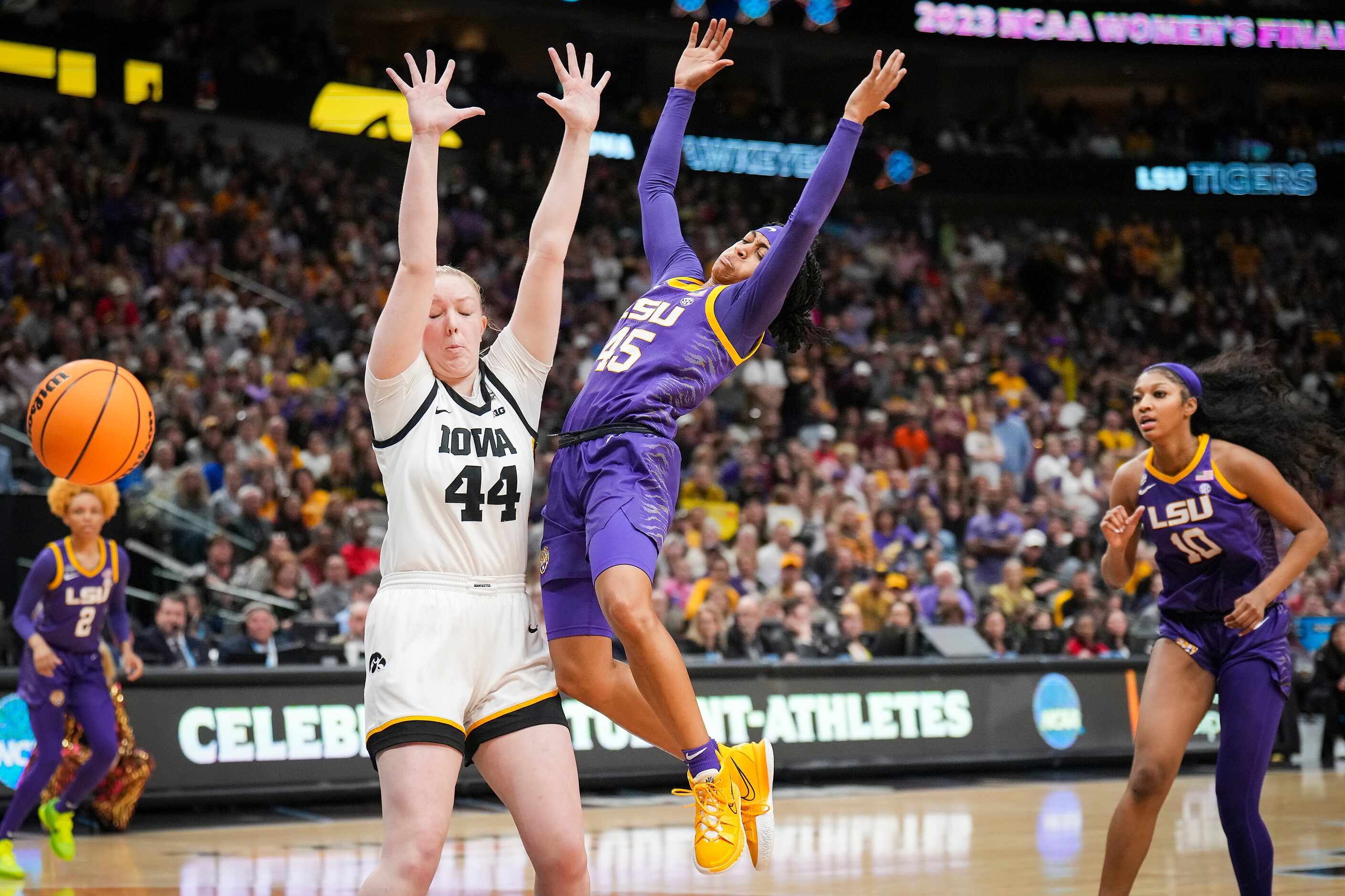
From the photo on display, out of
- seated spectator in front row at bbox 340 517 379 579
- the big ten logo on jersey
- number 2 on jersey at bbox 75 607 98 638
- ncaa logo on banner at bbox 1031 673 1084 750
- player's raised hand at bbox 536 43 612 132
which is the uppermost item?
player's raised hand at bbox 536 43 612 132

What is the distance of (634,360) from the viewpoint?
16.4ft

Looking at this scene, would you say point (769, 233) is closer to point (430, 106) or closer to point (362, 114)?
point (430, 106)

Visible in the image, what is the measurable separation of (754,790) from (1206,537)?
7.64 feet

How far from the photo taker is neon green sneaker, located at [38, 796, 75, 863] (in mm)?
8602

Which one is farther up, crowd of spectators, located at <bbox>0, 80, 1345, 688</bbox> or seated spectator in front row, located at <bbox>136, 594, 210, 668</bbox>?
crowd of spectators, located at <bbox>0, 80, 1345, 688</bbox>

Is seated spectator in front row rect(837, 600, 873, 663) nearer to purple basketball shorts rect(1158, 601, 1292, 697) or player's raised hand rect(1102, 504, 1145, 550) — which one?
player's raised hand rect(1102, 504, 1145, 550)

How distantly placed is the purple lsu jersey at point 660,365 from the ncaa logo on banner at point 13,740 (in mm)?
6258

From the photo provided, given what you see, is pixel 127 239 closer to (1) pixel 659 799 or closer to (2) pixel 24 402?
(2) pixel 24 402

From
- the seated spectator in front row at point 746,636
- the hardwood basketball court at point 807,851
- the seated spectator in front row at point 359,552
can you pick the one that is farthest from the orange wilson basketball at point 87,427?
the seated spectator in front row at point 746,636

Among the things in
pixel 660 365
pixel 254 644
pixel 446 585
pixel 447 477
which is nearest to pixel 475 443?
pixel 447 477

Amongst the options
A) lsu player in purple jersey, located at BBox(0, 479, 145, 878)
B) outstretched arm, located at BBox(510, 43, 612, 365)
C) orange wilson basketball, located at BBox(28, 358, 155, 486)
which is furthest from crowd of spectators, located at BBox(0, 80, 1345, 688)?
outstretched arm, located at BBox(510, 43, 612, 365)

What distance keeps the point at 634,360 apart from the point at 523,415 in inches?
26.3

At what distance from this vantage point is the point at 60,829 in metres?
8.73

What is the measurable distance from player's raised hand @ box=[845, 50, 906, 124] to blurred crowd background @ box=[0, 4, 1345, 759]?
9.80 ft
